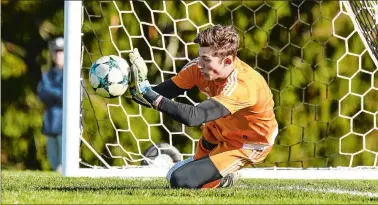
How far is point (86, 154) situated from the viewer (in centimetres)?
1038

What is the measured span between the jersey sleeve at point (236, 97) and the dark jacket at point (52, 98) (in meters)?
4.20

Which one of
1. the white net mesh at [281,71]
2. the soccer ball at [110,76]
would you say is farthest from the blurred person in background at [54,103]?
the soccer ball at [110,76]


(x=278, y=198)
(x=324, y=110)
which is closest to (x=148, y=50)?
(x=324, y=110)

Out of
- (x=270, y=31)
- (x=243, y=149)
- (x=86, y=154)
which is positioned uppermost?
(x=270, y=31)

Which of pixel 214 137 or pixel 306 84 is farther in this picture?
pixel 306 84

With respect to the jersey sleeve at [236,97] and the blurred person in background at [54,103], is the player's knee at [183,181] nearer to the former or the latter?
the jersey sleeve at [236,97]

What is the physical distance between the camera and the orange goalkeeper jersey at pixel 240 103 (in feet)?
21.1

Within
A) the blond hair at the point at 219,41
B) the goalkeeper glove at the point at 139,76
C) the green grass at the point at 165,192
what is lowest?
the green grass at the point at 165,192

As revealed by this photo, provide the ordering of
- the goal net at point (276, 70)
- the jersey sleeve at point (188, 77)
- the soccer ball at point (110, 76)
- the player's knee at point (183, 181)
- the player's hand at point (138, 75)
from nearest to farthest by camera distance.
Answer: the player's hand at point (138, 75)
the soccer ball at point (110, 76)
the player's knee at point (183, 181)
the jersey sleeve at point (188, 77)
the goal net at point (276, 70)

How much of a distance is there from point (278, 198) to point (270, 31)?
4.50 meters

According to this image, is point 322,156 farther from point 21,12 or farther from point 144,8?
point 21,12

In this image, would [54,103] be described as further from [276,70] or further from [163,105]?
[163,105]

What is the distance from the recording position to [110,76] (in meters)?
6.48

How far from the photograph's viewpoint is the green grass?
5.82m
